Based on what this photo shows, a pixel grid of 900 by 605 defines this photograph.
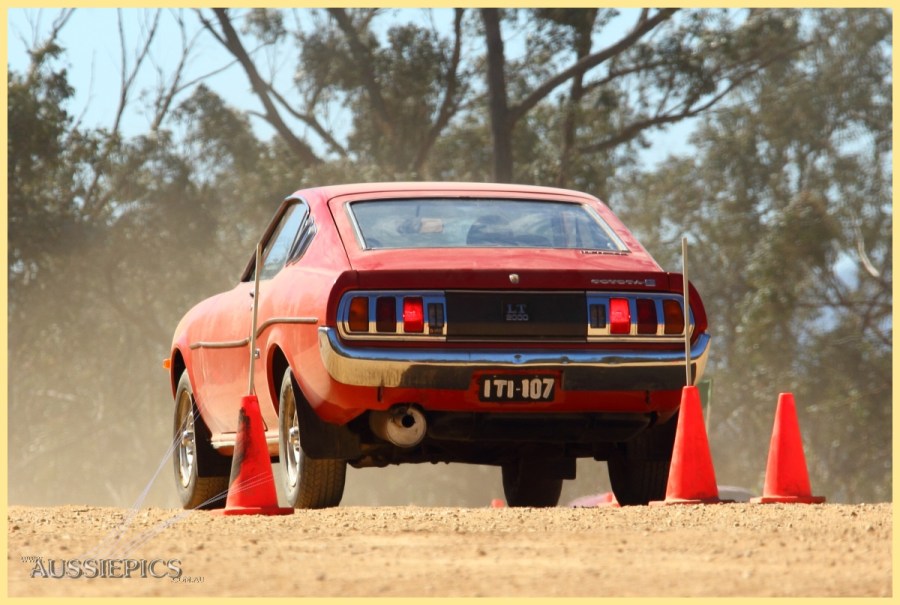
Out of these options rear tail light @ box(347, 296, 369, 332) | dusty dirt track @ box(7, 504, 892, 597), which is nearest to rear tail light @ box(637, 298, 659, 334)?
dusty dirt track @ box(7, 504, 892, 597)

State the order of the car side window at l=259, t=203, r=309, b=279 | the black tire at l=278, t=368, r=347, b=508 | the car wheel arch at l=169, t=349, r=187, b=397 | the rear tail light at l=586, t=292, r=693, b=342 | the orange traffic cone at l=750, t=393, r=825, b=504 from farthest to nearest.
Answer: the car wheel arch at l=169, t=349, r=187, b=397 < the car side window at l=259, t=203, r=309, b=279 < the orange traffic cone at l=750, t=393, r=825, b=504 < the black tire at l=278, t=368, r=347, b=508 < the rear tail light at l=586, t=292, r=693, b=342

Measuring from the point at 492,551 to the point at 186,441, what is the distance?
14.9 ft

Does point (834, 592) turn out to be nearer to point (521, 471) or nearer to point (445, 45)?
point (521, 471)

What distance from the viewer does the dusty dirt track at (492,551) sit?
5.14 meters

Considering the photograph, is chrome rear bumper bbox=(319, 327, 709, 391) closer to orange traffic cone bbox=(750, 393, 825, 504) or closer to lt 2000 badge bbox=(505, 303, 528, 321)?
lt 2000 badge bbox=(505, 303, 528, 321)

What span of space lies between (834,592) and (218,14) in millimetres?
35814

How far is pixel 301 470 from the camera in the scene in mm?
7996

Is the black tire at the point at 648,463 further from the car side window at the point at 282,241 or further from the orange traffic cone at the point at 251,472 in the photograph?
the car side window at the point at 282,241

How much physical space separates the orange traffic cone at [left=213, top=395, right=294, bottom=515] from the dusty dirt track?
0.57 ft

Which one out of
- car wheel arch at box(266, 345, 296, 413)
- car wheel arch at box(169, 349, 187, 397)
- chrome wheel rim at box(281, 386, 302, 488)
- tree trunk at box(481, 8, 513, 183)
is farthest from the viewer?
tree trunk at box(481, 8, 513, 183)

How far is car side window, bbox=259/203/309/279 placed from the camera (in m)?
8.80

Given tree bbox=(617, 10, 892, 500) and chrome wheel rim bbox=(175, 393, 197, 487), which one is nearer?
chrome wheel rim bbox=(175, 393, 197, 487)

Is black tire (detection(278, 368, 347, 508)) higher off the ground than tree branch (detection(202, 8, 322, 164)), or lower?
lower

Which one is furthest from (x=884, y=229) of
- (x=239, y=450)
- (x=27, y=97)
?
(x=239, y=450)
